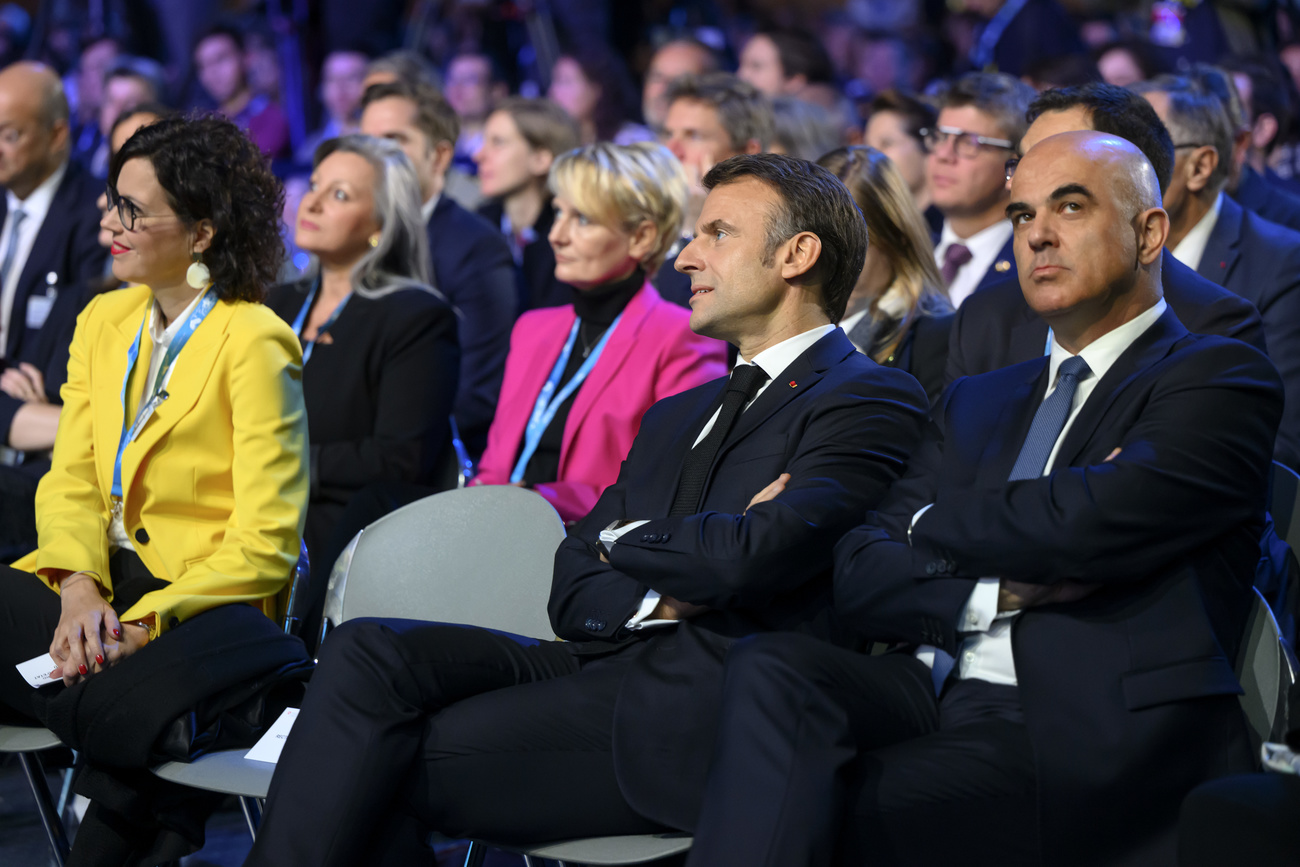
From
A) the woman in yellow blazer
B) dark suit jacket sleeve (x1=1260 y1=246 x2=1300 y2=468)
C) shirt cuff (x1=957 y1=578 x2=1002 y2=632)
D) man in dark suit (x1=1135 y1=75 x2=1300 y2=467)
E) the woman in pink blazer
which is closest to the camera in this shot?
shirt cuff (x1=957 y1=578 x2=1002 y2=632)

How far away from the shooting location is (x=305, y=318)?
13.5ft

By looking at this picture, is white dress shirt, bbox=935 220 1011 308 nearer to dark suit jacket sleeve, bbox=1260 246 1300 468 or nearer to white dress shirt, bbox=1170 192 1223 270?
white dress shirt, bbox=1170 192 1223 270

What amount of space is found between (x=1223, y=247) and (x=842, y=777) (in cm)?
213

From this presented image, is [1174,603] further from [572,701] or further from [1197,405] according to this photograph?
[572,701]

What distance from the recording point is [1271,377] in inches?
86.1

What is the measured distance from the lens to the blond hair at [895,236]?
3.38 metres

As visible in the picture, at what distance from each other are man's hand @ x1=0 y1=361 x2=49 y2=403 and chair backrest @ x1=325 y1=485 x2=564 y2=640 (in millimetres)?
1712

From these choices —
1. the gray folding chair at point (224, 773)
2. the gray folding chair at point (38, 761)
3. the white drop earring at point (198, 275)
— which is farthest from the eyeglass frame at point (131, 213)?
the gray folding chair at point (224, 773)

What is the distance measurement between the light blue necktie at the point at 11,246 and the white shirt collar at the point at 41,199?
23 mm

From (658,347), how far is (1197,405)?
1710mm

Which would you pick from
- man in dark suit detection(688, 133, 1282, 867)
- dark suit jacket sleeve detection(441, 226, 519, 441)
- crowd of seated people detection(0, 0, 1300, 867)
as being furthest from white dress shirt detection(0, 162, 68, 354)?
man in dark suit detection(688, 133, 1282, 867)

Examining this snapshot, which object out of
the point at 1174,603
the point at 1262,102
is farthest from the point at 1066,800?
the point at 1262,102

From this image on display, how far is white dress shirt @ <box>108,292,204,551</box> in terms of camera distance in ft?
9.71

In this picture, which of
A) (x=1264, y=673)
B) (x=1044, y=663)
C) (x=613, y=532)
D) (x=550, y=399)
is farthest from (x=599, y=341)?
(x=1264, y=673)
